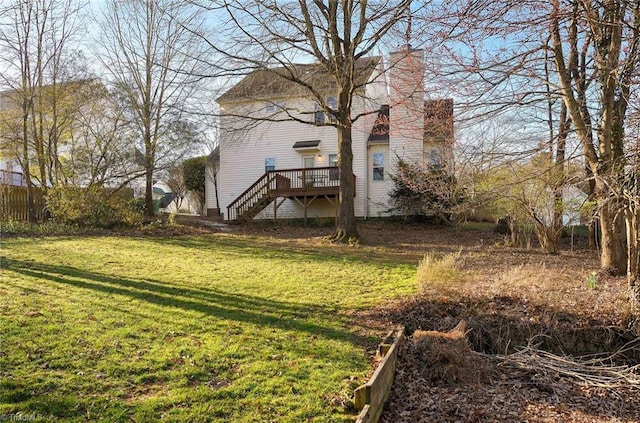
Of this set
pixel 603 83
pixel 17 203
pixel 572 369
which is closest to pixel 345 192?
pixel 603 83

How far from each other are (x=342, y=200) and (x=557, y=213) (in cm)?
642

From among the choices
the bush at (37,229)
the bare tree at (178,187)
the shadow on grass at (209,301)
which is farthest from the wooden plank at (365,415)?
the bare tree at (178,187)

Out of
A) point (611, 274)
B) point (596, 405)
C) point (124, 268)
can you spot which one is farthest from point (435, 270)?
point (124, 268)

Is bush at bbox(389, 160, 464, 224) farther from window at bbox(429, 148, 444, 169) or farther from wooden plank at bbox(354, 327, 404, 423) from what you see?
wooden plank at bbox(354, 327, 404, 423)

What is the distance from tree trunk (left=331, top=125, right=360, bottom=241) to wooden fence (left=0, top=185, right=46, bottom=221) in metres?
11.9

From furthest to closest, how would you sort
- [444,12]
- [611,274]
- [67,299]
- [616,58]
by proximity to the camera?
[611,274] < [616,58] < [67,299] < [444,12]

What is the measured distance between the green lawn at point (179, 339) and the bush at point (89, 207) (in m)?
5.82

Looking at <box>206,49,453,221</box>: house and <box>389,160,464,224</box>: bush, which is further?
<box>206,49,453,221</box>: house

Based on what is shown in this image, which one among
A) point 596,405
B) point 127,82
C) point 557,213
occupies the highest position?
point 127,82

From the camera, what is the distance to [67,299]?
5383 millimetres

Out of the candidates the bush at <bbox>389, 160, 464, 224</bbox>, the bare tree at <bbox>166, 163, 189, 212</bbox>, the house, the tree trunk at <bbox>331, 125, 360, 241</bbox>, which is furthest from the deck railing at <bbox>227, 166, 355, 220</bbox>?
the bare tree at <bbox>166, 163, 189, 212</bbox>

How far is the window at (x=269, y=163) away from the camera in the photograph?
2164 cm

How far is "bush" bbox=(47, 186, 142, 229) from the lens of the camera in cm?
1383

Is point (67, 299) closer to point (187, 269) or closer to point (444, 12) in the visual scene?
point (187, 269)
